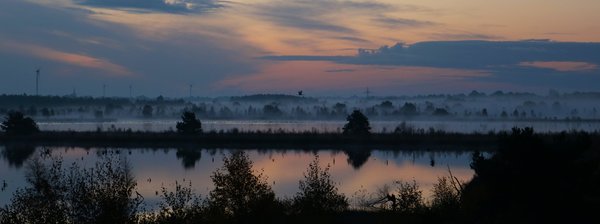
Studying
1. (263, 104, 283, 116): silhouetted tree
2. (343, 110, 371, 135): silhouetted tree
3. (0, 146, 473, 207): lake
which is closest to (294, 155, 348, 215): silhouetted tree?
(0, 146, 473, 207): lake

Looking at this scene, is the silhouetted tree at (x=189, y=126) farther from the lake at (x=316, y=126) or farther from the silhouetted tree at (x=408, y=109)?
the silhouetted tree at (x=408, y=109)

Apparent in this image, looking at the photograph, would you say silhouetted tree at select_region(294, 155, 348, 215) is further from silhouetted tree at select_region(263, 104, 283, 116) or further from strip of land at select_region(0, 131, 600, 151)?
silhouetted tree at select_region(263, 104, 283, 116)

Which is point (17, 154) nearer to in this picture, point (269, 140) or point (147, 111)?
point (269, 140)

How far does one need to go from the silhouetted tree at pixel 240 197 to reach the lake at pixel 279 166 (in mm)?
6838

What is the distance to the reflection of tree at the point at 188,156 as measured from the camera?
50406mm

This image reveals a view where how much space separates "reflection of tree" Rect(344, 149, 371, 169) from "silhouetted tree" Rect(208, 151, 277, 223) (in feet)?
84.7

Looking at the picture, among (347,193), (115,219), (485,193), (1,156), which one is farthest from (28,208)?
(1,156)

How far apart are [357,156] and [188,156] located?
1274 centimetres

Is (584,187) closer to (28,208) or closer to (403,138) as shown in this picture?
(28,208)

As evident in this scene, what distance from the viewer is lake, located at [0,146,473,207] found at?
124ft

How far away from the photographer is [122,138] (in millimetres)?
72000

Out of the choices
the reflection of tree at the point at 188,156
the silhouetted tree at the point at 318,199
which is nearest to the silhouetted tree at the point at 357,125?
the reflection of tree at the point at 188,156

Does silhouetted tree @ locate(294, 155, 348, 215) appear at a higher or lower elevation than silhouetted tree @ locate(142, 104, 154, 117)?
lower

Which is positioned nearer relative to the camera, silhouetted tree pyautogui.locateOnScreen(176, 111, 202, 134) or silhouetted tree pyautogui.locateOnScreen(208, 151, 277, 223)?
silhouetted tree pyautogui.locateOnScreen(208, 151, 277, 223)
